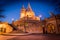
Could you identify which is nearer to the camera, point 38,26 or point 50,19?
point 50,19

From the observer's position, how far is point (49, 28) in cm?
1388

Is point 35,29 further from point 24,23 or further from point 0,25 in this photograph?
point 0,25

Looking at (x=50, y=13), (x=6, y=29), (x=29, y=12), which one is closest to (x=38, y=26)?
(x=50, y=13)

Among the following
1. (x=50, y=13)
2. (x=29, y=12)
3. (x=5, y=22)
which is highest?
(x=29, y=12)

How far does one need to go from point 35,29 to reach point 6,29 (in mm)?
4785

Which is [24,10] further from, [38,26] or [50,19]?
[50,19]

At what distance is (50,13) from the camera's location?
42.0 ft

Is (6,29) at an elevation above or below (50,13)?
below

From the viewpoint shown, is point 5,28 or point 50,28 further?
point 50,28

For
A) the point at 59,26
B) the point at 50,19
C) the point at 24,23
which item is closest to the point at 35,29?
the point at 24,23

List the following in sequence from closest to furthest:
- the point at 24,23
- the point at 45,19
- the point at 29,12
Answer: the point at 45,19 < the point at 24,23 < the point at 29,12

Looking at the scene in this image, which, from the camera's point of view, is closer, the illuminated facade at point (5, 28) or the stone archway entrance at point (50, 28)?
the illuminated facade at point (5, 28)

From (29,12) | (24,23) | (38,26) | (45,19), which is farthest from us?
(29,12)

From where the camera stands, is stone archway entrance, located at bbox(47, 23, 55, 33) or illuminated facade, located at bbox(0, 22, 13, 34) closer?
illuminated facade, located at bbox(0, 22, 13, 34)
